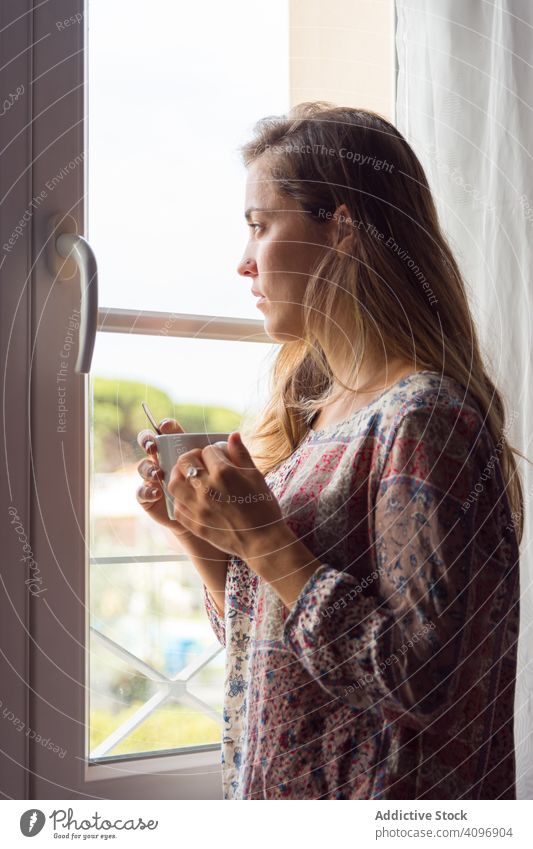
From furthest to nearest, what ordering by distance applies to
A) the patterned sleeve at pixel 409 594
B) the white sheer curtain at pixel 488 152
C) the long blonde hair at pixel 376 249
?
the white sheer curtain at pixel 488 152, the long blonde hair at pixel 376 249, the patterned sleeve at pixel 409 594

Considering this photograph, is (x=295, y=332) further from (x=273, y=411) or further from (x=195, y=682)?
(x=195, y=682)

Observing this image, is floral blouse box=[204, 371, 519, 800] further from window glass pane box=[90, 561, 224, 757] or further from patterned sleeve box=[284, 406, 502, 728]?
window glass pane box=[90, 561, 224, 757]

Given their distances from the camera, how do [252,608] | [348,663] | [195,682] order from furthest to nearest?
[195,682] < [252,608] < [348,663]

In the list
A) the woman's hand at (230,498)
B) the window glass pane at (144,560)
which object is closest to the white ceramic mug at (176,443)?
the woman's hand at (230,498)

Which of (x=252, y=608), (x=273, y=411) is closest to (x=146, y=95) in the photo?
(x=273, y=411)

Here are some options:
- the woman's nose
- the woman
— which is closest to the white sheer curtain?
the woman

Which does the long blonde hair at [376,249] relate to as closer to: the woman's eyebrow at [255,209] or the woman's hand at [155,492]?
the woman's eyebrow at [255,209]

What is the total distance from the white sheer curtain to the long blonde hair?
177 mm

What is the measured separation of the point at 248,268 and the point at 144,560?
0.94 ft

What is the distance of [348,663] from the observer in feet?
1.71

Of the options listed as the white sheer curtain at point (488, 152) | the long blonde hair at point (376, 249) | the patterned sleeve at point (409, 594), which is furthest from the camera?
the white sheer curtain at point (488, 152)

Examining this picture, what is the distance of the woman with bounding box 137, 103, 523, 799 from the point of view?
1.72 ft

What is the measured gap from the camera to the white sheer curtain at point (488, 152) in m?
0.81
